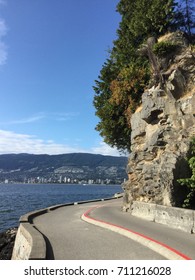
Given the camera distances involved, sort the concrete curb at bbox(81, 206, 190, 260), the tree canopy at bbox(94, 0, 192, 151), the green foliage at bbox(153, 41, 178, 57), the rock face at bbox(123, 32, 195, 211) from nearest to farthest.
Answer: the concrete curb at bbox(81, 206, 190, 260), the rock face at bbox(123, 32, 195, 211), the green foliage at bbox(153, 41, 178, 57), the tree canopy at bbox(94, 0, 192, 151)

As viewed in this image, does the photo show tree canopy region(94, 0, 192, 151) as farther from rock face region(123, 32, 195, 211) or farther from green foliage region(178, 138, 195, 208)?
green foliage region(178, 138, 195, 208)

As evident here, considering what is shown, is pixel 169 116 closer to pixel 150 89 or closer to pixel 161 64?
pixel 150 89

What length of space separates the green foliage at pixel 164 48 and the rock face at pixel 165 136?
64 centimetres

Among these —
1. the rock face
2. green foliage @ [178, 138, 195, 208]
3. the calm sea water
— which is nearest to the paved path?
green foliage @ [178, 138, 195, 208]

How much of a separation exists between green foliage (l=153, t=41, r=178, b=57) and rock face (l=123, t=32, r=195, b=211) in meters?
0.64

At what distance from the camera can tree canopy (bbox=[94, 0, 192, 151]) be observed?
28.0m

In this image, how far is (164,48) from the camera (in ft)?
79.5

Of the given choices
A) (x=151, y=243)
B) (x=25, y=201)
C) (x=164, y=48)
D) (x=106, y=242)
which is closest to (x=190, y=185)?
(x=151, y=243)

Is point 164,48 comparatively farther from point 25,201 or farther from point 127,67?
point 25,201

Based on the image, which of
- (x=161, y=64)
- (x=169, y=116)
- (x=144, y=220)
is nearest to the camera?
(x=144, y=220)

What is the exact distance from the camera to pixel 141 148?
75.4ft

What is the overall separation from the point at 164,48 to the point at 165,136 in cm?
730
